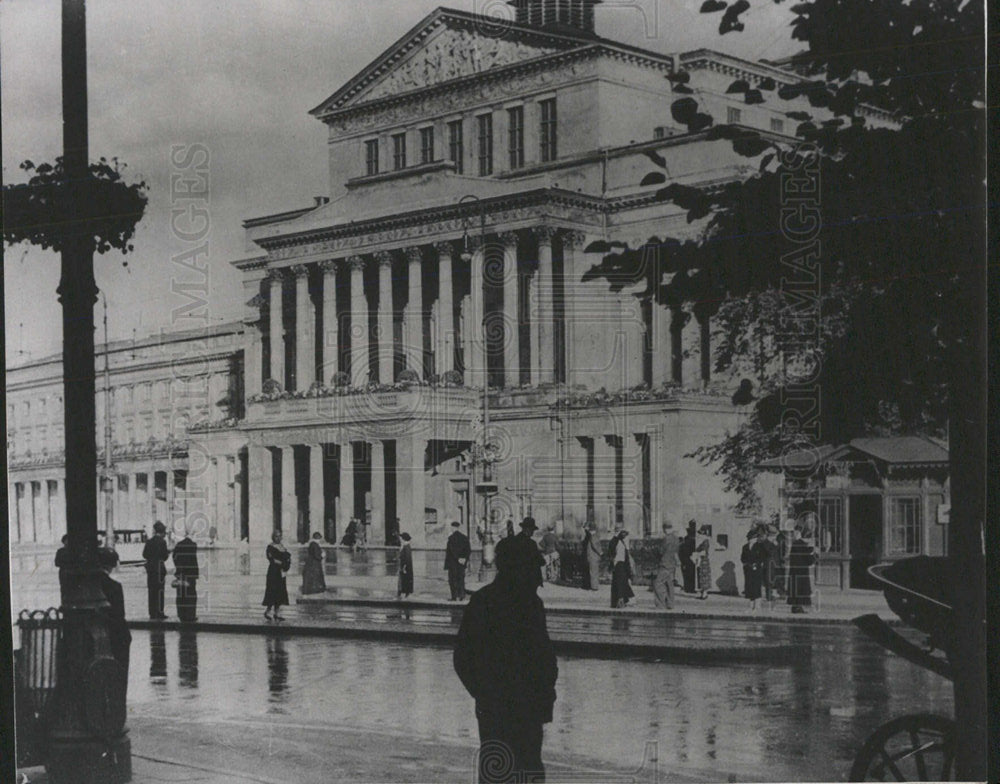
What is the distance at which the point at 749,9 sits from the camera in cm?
855

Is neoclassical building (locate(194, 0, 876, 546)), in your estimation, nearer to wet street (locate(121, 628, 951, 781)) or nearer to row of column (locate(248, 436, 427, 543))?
row of column (locate(248, 436, 427, 543))

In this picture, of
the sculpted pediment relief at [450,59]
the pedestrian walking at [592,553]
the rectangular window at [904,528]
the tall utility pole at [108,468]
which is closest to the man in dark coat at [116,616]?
the tall utility pole at [108,468]

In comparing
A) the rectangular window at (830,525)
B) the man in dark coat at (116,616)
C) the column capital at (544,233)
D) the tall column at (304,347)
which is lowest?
the man in dark coat at (116,616)

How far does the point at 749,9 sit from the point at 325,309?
3.42m

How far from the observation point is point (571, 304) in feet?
29.5

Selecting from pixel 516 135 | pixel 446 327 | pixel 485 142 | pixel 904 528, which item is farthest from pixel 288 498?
pixel 904 528

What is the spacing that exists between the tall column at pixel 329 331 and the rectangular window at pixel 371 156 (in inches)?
26.9

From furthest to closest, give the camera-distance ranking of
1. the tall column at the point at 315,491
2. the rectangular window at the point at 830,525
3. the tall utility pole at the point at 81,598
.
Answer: the tall column at the point at 315,491, the rectangular window at the point at 830,525, the tall utility pole at the point at 81,598

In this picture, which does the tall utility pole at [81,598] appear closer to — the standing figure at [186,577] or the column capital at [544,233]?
the standing figure at [186,577]

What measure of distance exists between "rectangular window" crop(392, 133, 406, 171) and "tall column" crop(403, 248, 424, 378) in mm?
618

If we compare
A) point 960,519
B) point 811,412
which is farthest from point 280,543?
point 960,519

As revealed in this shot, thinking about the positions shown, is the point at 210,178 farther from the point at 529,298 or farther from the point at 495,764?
the point at 495,764

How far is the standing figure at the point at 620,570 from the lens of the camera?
9.07m

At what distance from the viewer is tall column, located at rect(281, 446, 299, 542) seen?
9336mm
